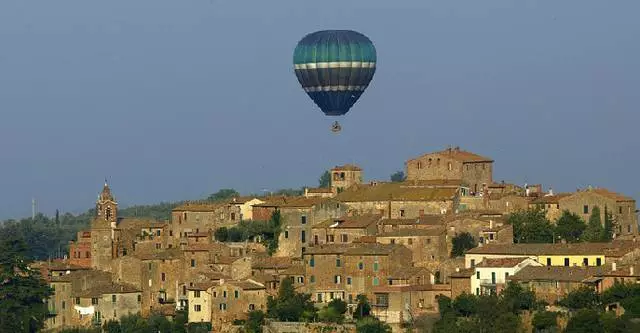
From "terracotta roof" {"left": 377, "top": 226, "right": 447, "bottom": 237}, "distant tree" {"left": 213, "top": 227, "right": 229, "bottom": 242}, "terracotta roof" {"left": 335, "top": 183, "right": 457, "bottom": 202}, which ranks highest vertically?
"terracotta roof" {"left": 335, "top": 183, "right": 457, "bottom": 202}

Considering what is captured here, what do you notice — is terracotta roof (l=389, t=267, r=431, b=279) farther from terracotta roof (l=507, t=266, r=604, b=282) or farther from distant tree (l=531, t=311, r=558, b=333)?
distant tree (l=531, t=311, r=558, b=333)

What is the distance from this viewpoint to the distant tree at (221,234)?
244 feet

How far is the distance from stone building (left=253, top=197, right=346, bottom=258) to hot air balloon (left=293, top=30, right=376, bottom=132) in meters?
3.27

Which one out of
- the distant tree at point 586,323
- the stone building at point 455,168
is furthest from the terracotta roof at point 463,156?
the distant tree at point 586,323

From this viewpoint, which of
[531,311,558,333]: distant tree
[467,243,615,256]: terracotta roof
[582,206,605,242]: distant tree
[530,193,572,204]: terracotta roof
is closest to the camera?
[531,311,558,333]: distant tree

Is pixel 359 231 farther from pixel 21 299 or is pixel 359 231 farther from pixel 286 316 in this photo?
pixel 21 299

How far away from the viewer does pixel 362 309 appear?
66188 millimetres

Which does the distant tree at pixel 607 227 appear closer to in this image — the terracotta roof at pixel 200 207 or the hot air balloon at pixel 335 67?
the hot air balloon at pixel 335 67

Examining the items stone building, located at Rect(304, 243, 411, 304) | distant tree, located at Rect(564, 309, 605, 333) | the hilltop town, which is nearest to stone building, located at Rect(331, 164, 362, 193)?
the hilltop town

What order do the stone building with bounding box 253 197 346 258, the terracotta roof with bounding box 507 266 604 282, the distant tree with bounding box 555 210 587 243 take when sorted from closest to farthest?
the terracotta roof with bounding box 507 266 604 282 < the distant tree with bounding box 555 210 587 243 < the stone building with bounding box 253 197 346 258

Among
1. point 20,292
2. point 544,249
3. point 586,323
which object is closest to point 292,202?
point 20,292

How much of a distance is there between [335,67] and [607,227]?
10750 mm

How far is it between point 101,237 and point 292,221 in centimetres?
757

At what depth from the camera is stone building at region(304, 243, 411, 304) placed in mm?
67062
